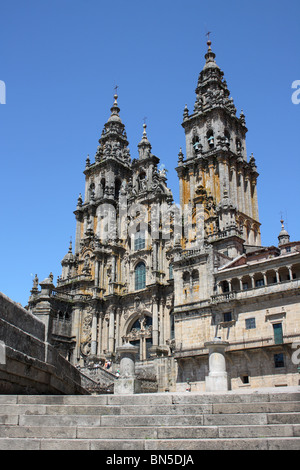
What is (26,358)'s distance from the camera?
10711mm

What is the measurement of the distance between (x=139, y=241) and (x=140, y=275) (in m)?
3.52

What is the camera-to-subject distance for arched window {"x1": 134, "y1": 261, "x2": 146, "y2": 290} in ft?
145

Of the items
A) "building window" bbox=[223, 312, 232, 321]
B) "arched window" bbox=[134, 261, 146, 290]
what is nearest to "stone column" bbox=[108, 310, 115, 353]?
"arched window" bbox=[134, 261, 146, 290]

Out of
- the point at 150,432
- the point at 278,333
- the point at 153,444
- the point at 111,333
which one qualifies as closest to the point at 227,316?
the point at 278,333

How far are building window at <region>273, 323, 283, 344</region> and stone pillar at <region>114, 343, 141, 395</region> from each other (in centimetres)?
1399

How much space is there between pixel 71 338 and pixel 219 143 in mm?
24248

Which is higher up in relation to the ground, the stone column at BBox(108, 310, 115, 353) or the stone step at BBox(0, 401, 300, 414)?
the stone column at BBox(108, 310, 115, 353)

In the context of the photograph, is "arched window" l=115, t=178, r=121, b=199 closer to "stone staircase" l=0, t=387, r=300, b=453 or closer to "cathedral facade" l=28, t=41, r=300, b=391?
"cathedral facade" l=28, t=41, r=300, b=391

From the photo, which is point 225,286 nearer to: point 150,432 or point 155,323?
point 155,323

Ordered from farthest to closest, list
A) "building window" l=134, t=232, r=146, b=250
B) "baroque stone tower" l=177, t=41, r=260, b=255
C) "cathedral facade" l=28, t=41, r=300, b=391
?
1. "building window" l=134, t=232, r=146, b=250
2. "baroque stone tower" l=177, t=41, r=260, b=255
3. "cathedral facade" l=28, t=41, r=300, b=391
